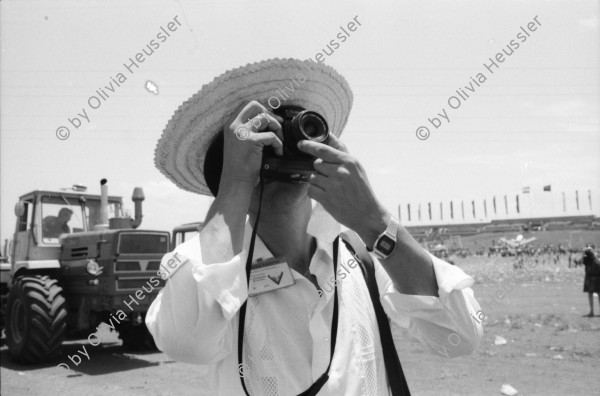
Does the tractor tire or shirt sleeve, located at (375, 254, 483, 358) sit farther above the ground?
shirt sleeve, located at (375, 254, 483, 358)

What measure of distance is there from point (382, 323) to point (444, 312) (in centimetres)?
22

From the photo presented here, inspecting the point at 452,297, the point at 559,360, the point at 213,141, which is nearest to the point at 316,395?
the point at 452,297

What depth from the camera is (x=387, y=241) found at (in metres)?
1.44

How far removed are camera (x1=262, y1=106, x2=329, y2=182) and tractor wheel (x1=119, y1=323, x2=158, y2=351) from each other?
7980mm

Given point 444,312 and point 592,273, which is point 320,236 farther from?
point 592,273

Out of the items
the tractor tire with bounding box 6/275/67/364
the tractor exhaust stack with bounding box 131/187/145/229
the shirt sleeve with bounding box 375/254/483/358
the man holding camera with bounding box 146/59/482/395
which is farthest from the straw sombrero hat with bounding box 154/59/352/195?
the tractor exhaust stack with bounding box 131/187/145/229

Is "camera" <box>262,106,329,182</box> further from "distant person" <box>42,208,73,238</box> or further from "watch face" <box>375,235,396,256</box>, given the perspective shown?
"distant person" <box>42,208,73,238</box>

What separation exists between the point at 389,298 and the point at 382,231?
11.4 inches

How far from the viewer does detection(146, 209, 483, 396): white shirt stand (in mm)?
1454

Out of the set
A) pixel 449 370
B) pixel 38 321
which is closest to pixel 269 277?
pixel 449 370

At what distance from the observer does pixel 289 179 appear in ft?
5.34

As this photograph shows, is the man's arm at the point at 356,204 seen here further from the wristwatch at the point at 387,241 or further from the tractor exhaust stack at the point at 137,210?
the tractor exhaust stack at the point at 137,210

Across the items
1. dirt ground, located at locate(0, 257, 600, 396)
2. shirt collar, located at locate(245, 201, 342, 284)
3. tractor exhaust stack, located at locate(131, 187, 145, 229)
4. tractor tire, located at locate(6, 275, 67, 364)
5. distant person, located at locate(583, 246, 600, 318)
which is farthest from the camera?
distant person, located at locate(583, 246, 600, 318)

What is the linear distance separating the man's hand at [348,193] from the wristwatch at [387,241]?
1 cm
